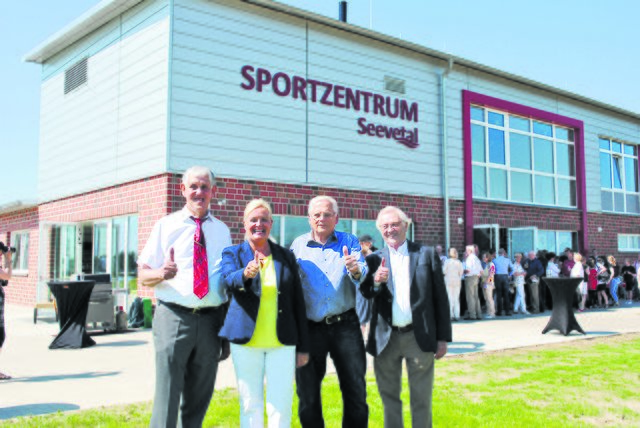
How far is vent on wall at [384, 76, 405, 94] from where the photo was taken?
14148 mm

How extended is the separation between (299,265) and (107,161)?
10.0 metres

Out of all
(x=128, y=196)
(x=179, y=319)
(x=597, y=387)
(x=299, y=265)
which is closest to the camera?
(x=179, y=319)

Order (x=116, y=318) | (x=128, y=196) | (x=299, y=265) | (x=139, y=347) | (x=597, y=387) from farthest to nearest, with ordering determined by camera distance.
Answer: (x=128, y=196), (x=116, y=318), (x=139, y=347), (x=597, y=387), (x=299, y=265)

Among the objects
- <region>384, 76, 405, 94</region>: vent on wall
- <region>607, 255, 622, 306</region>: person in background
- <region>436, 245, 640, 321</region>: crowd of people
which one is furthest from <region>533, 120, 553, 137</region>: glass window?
<region>384, 76, 405, 94</region>: vent on wall

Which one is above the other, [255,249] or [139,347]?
[255,249]

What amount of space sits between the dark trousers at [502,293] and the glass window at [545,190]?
5.08 metres

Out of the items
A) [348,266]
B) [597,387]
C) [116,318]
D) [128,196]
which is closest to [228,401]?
[348,266]

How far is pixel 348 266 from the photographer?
3.48 metres

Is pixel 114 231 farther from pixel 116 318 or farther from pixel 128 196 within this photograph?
pixel 116 318

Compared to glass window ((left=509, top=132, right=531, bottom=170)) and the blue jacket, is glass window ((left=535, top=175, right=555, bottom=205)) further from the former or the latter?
the blue jacket

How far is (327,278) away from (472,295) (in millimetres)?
9944

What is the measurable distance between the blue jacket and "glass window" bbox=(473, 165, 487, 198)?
13.2 m

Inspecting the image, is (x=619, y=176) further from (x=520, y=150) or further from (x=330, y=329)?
(x=330, y=329)

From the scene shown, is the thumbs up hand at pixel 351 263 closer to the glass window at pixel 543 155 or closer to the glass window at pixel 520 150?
the glass window at pixel 520 150
